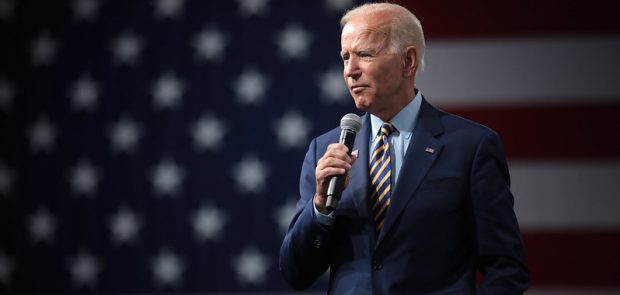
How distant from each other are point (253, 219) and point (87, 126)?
0.83 m

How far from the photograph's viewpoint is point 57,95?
3.36 m

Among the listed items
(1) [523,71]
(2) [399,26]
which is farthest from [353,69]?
(1) [523,71]

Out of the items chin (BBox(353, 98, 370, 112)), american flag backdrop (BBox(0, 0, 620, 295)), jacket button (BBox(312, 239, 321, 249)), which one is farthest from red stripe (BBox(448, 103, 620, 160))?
jacket button (BBox(312, 239, 321, 249))

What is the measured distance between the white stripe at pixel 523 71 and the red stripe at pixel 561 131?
1.6 inches

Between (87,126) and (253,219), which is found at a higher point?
(87,126)

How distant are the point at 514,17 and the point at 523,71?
0.22m

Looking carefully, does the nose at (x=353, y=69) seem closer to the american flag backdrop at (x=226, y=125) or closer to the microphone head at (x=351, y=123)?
the microphone head at (x=351, y=123)

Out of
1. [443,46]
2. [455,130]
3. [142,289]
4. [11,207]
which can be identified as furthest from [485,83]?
[11,207]

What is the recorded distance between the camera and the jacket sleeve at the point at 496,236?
1514mm

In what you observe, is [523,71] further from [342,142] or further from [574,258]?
[342,142]

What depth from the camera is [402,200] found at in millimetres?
1538

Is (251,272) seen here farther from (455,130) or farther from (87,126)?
(455,130)

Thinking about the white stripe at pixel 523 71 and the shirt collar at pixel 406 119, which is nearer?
the shirt collar at pixel 406 119

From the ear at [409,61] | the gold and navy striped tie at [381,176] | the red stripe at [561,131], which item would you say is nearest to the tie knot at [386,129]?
the gold and navy striped tie at [381,176]
